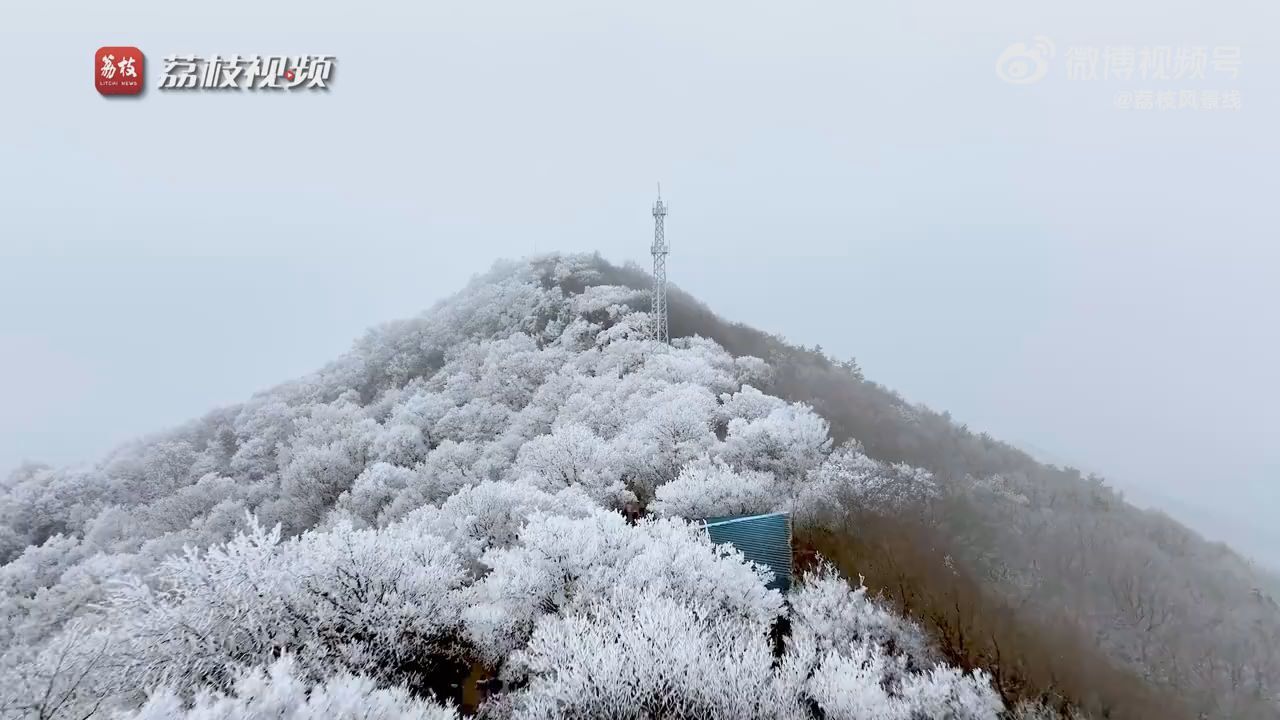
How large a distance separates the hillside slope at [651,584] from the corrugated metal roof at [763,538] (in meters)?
1.28

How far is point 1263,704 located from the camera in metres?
20.0

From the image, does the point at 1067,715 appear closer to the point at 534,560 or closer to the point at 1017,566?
the point at 1017,566

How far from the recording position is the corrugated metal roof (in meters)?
27.7

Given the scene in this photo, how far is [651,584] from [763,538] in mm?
9383

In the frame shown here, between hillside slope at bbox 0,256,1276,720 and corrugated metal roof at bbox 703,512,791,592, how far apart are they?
1.28 meters

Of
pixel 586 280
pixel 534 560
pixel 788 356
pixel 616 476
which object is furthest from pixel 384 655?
pixel 586 280

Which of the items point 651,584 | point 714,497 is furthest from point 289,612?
point 714,497

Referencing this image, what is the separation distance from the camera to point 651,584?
21500 mm

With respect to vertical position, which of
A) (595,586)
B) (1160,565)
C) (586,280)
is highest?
(586,280)

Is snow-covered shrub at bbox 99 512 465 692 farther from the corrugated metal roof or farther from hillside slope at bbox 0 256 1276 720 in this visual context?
the corrugated metal roof

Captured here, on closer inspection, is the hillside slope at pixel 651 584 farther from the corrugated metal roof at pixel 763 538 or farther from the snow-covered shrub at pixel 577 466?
the corrugated metal roof at pixel 763 538

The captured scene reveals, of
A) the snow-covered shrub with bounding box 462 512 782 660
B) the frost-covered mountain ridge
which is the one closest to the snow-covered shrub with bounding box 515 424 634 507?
the frost-covered mountain ridge

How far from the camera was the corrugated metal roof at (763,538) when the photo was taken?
27.7 metres

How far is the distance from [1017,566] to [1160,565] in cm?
918
